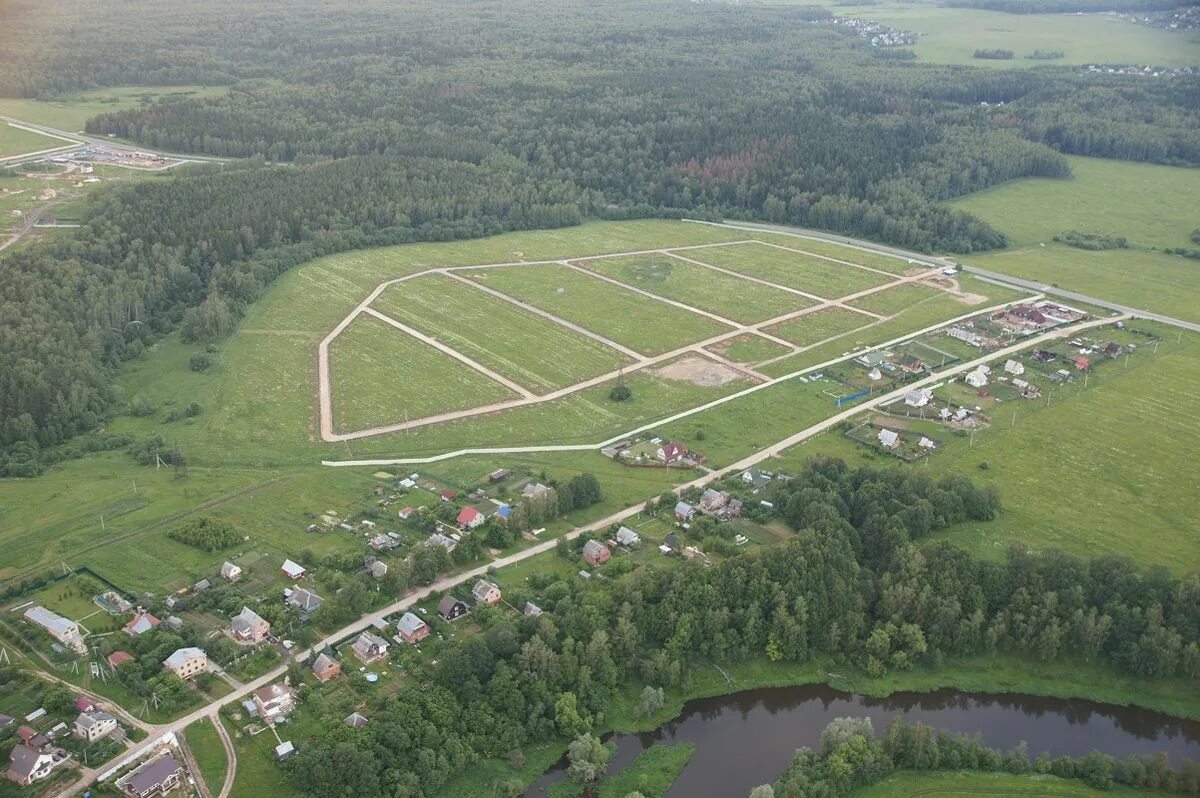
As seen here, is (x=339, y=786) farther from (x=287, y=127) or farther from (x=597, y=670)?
(x=287, y=127)

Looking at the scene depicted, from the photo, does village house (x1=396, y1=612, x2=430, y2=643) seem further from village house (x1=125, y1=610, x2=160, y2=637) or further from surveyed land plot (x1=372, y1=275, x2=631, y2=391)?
surveyed land plot (x1=372, y1=275, x2=631, y2=391)

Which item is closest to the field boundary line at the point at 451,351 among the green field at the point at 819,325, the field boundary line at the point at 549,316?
the field boundary line at the point at 549,316

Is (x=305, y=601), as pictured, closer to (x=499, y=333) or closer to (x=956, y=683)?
(x=956, y=683)

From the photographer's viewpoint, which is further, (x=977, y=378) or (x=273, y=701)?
(x=977, y=378)

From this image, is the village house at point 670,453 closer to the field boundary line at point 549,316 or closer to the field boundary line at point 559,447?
the field boundary line at point 559,447

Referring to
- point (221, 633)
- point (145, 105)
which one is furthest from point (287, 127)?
point (221, 633)

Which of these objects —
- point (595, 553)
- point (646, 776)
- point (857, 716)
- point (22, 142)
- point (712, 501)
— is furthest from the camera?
point (22, 142)

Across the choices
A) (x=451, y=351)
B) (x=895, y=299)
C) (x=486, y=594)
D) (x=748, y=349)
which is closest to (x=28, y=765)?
(x=486, y=594)
